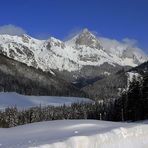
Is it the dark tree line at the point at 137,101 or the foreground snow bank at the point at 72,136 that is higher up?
the dark tree line at the point at 137,101

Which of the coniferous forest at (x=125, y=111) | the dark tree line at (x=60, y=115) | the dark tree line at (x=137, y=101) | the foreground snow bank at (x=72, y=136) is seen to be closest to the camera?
the foreground snow bank at (x=72, y=136)

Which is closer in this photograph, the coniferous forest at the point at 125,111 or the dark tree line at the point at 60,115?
the coniferous forest at the point at 125,111

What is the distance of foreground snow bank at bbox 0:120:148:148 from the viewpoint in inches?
718

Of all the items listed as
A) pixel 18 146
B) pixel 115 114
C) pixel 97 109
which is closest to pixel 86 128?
pixel 18 146

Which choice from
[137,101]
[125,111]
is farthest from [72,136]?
[125,111]

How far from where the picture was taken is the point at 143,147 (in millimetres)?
22734

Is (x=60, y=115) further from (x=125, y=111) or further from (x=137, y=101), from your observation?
(x=137, y=101)

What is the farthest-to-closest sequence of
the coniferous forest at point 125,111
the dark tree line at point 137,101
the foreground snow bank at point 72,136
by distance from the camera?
1. the coniferous forest at point 125,111
2. the dark tree line at point 137,101
3. the foreground snow bank at point 72,136

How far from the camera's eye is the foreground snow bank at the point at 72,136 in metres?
18.2

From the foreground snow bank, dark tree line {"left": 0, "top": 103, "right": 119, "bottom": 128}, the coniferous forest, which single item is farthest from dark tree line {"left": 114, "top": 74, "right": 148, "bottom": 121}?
the foreground snow bank

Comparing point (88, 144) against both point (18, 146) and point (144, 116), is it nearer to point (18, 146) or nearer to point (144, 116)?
point (18, 146)

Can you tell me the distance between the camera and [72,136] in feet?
63.3

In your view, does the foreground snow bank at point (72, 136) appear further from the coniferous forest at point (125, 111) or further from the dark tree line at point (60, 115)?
the dark tree line at point (60, 115)

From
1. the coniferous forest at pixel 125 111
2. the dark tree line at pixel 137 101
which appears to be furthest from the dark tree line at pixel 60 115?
the dark tree line at pixel 137 101
